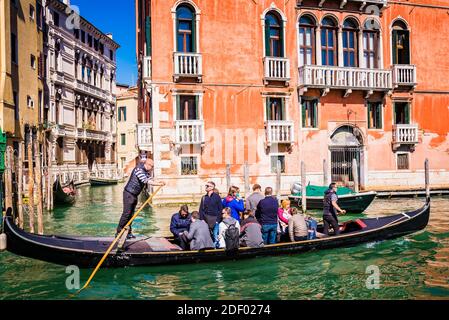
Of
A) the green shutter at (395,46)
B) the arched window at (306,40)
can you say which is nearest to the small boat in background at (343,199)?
the arched window at (306,40)

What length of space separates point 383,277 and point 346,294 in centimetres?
102

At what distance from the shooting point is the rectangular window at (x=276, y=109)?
15.7m

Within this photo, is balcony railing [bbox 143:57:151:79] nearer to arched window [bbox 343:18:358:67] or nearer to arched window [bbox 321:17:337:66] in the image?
arched window [bbox 321:17:337:66]

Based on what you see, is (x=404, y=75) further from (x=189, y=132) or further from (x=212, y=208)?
(x=212, y=208)

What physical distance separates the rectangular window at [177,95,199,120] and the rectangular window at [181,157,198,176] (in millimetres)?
1282

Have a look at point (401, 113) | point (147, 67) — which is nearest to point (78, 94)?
point (147, 67)

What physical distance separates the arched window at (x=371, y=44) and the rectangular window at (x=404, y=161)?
3278 mm

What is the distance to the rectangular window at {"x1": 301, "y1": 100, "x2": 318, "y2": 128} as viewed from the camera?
16.0 m

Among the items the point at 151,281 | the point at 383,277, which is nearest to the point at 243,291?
the point at 151,281

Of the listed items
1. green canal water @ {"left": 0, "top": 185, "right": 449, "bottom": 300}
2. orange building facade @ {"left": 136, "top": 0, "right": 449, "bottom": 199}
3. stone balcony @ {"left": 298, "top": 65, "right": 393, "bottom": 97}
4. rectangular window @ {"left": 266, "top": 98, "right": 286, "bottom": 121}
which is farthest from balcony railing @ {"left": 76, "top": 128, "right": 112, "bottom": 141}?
green canal water @ {"left": 0, "top": 185, "right": 449, "bottom": 300}

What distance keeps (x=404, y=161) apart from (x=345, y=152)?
2233mm

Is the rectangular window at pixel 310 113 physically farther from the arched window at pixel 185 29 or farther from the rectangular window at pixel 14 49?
the rectangular window at pixel 14 49

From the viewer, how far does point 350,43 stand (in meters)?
16.5

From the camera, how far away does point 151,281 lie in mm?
6508
